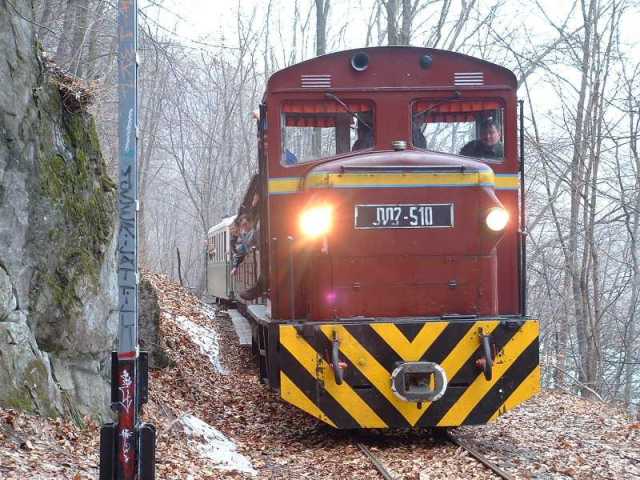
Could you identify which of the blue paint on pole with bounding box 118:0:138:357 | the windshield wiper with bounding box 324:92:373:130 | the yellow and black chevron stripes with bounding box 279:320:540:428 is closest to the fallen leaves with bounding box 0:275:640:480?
the yellow and black chevron stripes with bounding box 279:320:540:428

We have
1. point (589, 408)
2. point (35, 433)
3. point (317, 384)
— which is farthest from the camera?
point (589, 408)

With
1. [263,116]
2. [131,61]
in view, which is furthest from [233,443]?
[131,61]

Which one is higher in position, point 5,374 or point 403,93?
point 403,93

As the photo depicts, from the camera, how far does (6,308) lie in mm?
5887

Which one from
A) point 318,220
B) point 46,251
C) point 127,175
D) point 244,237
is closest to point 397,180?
point 318,220

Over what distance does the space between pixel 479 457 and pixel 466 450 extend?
0.28 meters

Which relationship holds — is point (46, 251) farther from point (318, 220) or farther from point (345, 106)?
point (345, 106)

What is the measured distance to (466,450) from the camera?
6664 mm

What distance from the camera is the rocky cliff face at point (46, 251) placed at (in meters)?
6.00

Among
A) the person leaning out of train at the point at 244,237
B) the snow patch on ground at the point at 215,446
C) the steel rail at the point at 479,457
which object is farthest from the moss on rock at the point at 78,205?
the steel rail at the point at 479,457

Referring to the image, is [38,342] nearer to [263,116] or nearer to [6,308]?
[6,308]

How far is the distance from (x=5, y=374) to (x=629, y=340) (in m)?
14.9

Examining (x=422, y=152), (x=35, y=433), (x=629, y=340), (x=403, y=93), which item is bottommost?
(x=629, y=340)

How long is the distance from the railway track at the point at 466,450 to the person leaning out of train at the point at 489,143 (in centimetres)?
278
